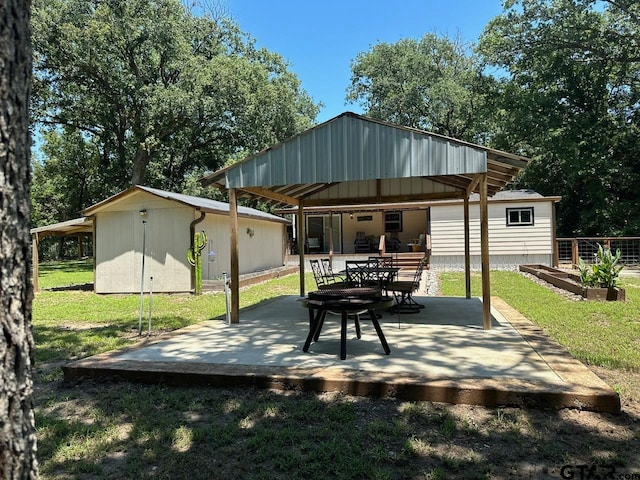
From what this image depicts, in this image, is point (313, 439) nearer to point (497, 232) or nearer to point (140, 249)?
point (140, 249)

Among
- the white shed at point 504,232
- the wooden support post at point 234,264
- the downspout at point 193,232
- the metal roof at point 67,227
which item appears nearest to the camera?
the wooden support post at point 234,264

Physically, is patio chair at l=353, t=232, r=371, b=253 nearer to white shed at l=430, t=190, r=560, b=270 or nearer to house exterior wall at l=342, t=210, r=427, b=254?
house exterior wall at l=342, t=210, r=427, b=254

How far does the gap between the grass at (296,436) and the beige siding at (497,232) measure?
45.2 feet

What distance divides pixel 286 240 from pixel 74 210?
17901 mm

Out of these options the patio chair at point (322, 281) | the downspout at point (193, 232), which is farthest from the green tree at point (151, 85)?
the patio chair at point (322, 281)

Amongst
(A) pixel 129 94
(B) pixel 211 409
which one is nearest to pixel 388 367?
(B) pixel 211 409

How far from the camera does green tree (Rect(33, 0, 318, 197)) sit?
66.3ft

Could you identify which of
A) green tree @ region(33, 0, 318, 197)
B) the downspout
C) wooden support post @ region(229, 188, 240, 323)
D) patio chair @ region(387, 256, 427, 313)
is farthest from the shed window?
wooden support post @ region(229, 188, 240, 323)

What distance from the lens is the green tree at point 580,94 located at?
1984 centimetres

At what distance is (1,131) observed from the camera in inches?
54.2

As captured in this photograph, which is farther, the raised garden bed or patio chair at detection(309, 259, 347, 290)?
the raised garden bed

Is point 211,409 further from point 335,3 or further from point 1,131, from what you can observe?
point 335,3

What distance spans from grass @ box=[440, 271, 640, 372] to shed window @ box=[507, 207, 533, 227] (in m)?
6.20

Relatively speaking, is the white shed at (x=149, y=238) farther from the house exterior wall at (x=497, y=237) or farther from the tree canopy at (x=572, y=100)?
the tree canopy at (x=572, y=100)
